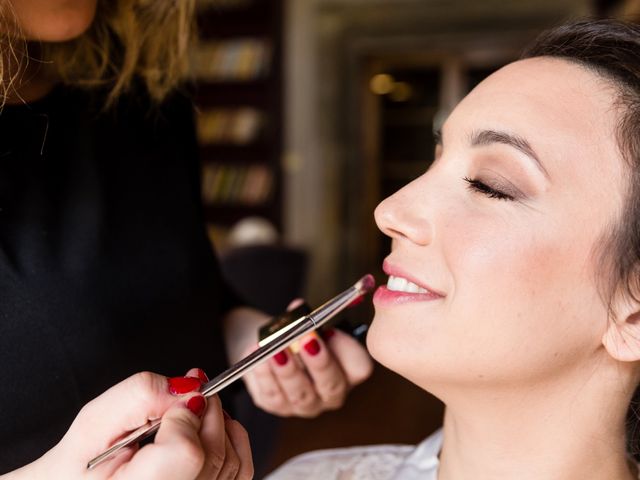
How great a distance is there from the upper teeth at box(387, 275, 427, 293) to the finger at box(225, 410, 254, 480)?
29 cm

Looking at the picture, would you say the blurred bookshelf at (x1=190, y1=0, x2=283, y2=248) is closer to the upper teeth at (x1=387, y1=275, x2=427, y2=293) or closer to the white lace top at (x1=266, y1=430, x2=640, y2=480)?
the white lace top at (x1=266, y1=430, x2=640, y2=480)

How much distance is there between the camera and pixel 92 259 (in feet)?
2.87

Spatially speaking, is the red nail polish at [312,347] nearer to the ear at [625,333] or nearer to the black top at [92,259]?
the black top at [92,259]

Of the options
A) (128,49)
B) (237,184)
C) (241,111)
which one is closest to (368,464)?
(128,49)

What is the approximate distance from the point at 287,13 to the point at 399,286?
4.44 metres

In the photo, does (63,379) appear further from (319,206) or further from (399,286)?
(319,206)

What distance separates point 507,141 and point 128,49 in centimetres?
58

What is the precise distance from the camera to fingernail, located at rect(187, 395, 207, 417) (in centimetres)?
64

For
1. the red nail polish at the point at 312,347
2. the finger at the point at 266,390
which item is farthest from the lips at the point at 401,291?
the finger at the point at 266,390

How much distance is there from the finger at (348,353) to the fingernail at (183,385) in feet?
1.18

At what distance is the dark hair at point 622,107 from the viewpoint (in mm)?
835

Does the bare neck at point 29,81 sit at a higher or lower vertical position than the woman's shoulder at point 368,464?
higher

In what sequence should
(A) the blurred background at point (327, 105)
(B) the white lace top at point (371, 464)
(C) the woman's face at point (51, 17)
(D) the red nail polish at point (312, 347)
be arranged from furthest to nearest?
(A) the blurred background at point (327, 105) < (B) the white lace top at point (371, 464) < (D) the red nail polish at point (312, 347) < (C) the woman's face at point (51, 17)

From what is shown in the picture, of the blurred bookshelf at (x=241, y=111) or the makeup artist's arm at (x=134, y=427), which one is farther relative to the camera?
the blurred bookshelf at (x=241, y=111)
